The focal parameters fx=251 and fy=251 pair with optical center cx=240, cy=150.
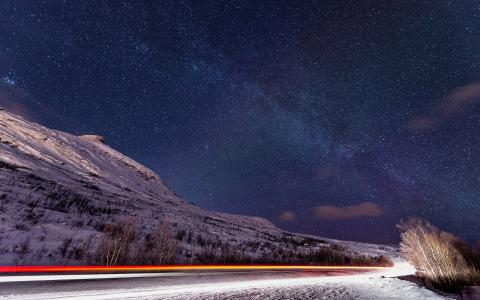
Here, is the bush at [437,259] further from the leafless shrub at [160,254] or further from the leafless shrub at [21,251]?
the leafless shrub at [21,251]

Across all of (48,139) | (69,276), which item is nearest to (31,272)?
(69,276)

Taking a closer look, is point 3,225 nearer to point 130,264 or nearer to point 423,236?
point 130,264

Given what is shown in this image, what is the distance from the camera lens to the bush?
8.62 meters

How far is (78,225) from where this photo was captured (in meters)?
12.4

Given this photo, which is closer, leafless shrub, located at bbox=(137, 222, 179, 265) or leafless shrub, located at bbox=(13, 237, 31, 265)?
leafless shrub, located at bbox=(13, 237, 31, 265)

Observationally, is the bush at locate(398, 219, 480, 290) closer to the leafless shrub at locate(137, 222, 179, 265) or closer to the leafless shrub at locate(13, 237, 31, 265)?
the leafless shrub at locate(137, 222, 179, 265)

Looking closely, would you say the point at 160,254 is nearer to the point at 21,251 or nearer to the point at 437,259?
the point at 21,251

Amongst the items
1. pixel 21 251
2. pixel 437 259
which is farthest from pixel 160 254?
pixel 437 259

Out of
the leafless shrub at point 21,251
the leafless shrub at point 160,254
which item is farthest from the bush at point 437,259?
the leafless shrub at point 21,251

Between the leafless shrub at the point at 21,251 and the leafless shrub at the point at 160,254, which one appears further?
the leafless shrub at the point at 160,254

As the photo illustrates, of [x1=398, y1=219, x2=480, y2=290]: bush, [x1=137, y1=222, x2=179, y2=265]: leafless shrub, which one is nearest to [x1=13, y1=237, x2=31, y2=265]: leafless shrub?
[x1=137, y1=222, x2=179, y2=265]: leafless shrub

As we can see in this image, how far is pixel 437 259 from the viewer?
986cm

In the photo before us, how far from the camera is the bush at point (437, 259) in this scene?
8.62m

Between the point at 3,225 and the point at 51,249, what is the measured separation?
300 centimetres
